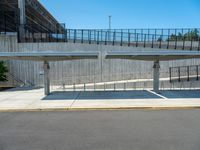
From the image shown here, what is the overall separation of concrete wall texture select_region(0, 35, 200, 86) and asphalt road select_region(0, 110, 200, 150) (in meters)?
12.7

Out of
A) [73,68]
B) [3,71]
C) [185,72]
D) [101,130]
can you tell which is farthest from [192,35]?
[101,130]

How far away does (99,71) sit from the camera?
77.7ft

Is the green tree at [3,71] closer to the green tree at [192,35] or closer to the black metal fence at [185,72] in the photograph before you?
the black metal fence at [185,72]

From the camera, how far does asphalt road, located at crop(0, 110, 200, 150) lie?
6.31 metres

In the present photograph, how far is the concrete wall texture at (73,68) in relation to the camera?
76.6 feet

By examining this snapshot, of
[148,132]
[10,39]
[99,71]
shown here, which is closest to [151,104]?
[148,132]

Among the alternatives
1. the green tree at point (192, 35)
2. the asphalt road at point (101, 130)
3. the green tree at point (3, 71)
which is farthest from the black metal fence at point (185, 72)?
the green tree at point (3, 71)

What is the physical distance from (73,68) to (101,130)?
1631cm

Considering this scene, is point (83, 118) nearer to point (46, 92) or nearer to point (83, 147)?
point (83, 147)

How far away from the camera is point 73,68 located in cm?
2369

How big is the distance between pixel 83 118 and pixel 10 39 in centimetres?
1646

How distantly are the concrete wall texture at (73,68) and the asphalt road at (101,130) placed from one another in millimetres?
12725

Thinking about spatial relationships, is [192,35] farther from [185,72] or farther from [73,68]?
[73,68]

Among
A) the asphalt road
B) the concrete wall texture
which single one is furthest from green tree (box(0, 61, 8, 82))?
the asphalt road
